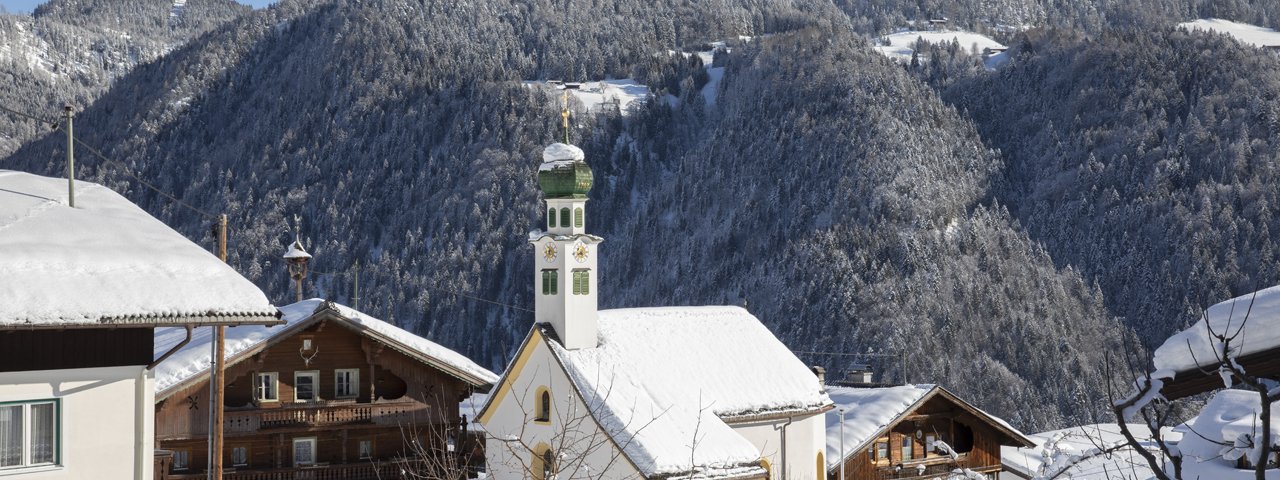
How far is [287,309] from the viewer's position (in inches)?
1532

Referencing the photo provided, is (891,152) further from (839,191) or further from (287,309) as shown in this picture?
(287,309)

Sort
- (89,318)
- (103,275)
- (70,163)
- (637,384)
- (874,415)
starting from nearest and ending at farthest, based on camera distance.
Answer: (89,318) → (103,275) → (70,163) → (637,384) → (874,415)

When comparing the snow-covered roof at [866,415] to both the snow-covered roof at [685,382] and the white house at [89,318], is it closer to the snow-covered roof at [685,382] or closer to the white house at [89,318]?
the snow-covered roof at [685,382]

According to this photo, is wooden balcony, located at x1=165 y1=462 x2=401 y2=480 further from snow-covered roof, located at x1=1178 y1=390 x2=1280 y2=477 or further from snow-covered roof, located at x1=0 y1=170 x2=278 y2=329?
snow-covered roof, located at x1=1178 y1=390 x2=1280 y2=477

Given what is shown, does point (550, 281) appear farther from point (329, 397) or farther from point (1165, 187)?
point (1165, 187)

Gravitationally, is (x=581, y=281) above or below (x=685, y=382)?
above

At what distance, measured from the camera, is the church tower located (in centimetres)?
4141

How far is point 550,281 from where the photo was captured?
140 feet

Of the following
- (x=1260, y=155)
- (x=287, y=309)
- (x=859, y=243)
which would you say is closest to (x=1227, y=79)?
(x=1260, y=155)

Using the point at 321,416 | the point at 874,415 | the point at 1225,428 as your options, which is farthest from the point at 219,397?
the point at 874,415

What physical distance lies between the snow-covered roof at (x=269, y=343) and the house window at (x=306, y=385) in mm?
1679

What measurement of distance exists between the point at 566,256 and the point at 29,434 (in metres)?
27.8

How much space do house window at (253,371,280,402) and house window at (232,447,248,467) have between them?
1501 mm

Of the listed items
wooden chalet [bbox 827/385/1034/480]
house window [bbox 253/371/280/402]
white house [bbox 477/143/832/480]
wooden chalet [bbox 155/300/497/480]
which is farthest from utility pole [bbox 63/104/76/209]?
wooden chalet [bbox 827/385/1034/480]
